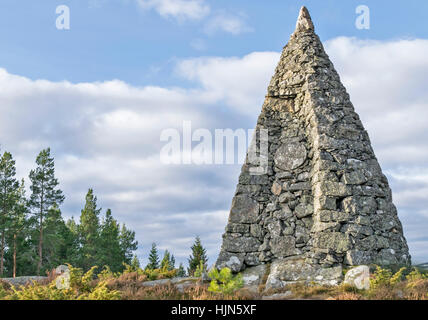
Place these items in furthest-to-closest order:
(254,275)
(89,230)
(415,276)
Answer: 1. (89,230)
2. (254,275)
3. (415,276)

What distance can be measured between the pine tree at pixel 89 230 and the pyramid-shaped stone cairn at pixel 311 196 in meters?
24.3

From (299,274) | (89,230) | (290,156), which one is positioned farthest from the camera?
(89,230)

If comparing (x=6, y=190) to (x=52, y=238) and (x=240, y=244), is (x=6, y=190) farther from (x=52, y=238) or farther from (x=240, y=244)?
(x=240, y=244)

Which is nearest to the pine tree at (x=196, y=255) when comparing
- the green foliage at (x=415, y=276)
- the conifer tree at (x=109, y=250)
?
the conifer tree at (x=109, y=250)

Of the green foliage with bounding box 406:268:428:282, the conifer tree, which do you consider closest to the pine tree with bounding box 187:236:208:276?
the conifer tree

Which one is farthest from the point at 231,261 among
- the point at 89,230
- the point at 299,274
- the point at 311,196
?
the point at 89,230

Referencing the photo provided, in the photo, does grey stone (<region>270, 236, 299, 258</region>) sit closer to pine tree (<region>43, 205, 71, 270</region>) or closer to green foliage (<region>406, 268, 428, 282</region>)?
green foliage (<region>406, 268, 428, 282</region>)

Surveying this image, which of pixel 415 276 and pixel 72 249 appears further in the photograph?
pixel 72 249

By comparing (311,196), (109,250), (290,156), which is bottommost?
(109,250)

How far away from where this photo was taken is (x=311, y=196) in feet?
39.5

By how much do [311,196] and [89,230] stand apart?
27137 millimetres

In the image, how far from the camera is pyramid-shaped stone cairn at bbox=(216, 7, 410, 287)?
11.1 m
